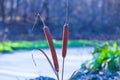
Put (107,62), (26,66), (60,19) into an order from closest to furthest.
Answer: (107,62), (26,66), (60,19)

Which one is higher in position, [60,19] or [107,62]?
[107,62]

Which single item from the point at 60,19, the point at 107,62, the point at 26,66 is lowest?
the point at 60,19

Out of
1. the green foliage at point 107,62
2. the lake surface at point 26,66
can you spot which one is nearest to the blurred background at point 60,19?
the lake surface at point 26,66

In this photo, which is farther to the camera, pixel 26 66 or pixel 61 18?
pixel 61 18

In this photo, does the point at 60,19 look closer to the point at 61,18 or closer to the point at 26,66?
the point at 61,18

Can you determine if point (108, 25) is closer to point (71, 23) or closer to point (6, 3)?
point (71, 23)

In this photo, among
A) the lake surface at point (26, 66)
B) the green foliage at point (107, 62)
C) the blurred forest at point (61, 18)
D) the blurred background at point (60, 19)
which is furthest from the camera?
the blurred forest at point (61, 18)

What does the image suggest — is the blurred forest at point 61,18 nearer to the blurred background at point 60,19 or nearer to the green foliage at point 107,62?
the blurred background at point 60,19

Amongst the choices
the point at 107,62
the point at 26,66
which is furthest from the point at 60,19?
→ the point at 107,62

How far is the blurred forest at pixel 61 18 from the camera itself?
84.7 feet

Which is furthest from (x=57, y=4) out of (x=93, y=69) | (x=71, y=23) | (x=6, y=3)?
(x=93, y=69)

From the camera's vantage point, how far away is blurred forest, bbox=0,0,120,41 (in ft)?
84.7

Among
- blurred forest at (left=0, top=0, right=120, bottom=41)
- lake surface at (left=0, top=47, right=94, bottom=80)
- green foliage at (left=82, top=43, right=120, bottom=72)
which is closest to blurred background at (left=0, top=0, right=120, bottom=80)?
blurred forest at (left=0, top=0, right=120, bottom=41)

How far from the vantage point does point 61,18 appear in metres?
27.3
